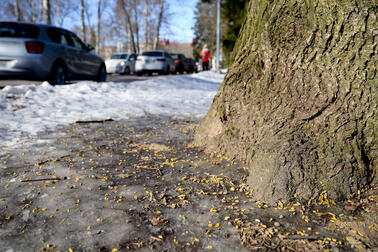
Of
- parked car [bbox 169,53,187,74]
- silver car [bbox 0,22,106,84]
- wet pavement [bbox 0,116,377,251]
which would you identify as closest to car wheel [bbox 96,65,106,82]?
silver car [bbox 0,22,106,84]

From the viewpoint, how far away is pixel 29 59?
7426 mm

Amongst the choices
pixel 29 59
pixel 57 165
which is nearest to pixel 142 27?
pixel 29 59

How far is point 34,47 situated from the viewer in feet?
24.5

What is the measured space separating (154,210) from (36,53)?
6.92m

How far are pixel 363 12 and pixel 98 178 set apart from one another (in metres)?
2.57

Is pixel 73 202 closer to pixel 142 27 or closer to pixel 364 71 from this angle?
pixel 364 71

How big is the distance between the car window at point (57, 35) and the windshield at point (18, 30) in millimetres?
483

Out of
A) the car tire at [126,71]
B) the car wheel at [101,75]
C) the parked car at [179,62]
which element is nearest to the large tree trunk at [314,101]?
the car wheel at [101,75]

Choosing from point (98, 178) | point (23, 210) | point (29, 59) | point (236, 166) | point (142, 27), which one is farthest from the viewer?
point (142, 27)

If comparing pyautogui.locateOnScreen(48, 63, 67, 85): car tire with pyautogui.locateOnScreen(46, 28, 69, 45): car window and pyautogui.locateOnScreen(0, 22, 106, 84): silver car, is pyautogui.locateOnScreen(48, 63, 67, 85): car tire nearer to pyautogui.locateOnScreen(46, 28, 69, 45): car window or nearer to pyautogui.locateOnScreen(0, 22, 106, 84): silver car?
pyautogui.locateOnScreen(0, 22, 106, 84): silver car

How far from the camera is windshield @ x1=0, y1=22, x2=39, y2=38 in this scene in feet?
24.7

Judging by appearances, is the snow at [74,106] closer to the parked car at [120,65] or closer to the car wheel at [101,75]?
the car wheel at [101,75]

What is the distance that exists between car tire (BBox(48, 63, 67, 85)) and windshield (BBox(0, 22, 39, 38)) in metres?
1.00

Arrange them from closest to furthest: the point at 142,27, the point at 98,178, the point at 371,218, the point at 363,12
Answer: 1. the point at 371,218
2. the point at 363,12
3. the point at 98,178
4. the point at 142,27
